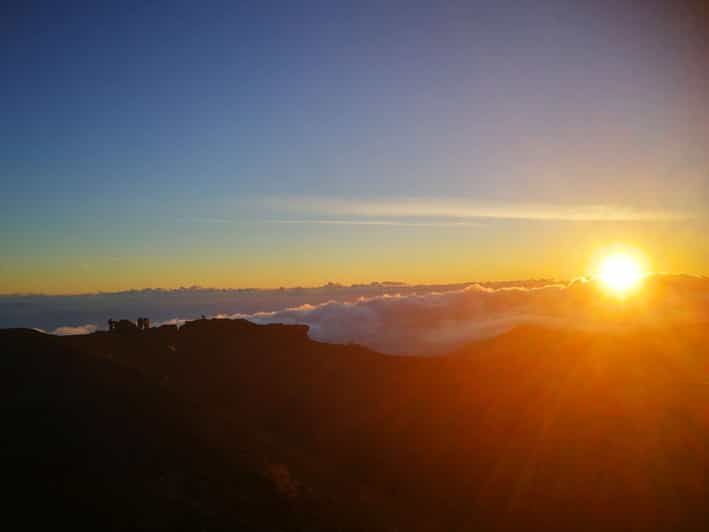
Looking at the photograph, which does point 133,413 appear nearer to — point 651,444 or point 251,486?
point 251,486

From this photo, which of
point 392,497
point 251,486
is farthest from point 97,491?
point 392,497

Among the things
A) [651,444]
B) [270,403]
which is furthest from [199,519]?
[651,444]

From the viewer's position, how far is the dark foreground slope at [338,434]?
26.4m

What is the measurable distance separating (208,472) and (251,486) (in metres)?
2.55

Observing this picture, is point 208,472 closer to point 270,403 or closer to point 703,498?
point 270,403

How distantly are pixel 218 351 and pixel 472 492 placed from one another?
45.8 metres

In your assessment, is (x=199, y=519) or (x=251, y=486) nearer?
(x=199, y=519)

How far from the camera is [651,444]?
63562 mm

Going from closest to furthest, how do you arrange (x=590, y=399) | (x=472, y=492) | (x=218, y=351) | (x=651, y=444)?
(x=472, y=492) → (x=651, y=444) → (x=590, y=399) → (x=218, y=351)

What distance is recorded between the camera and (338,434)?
62.7 metres

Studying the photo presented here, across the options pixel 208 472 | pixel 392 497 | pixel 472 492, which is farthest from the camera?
pixel 472 492

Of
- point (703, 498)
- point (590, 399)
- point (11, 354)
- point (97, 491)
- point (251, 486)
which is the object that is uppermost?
point (11, 354)

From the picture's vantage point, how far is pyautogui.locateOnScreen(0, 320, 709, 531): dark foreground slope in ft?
86.5

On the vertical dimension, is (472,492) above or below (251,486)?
below
